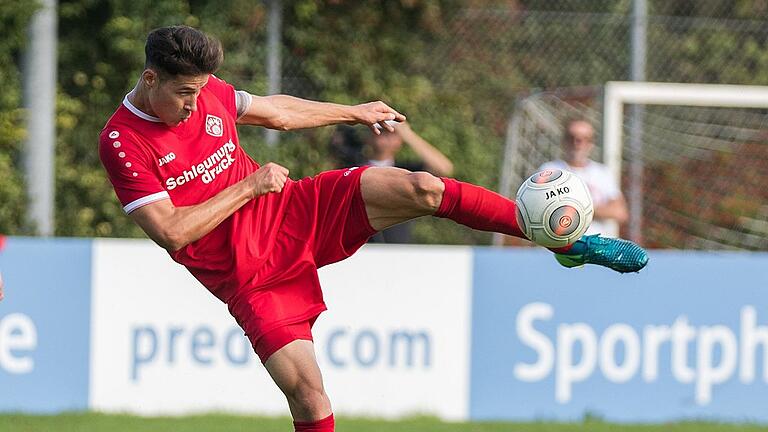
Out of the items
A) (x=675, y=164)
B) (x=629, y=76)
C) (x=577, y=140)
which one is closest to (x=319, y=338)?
(x=577, y=140)

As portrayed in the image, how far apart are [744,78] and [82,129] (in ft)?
21.6

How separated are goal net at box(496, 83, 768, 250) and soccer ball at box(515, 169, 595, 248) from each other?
6155mm

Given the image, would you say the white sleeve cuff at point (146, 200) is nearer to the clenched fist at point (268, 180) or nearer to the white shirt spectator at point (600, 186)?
the clenched fist at point (268, 180)

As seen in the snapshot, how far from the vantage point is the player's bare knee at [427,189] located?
6477 millimetres

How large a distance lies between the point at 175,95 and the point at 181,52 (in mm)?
230

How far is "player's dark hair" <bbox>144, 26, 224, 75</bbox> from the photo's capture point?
6129mm

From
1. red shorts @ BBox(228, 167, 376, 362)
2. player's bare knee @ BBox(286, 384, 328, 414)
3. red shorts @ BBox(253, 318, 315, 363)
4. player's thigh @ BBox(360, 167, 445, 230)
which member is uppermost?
player's thigh @ BBox(360, 167, 445, 230)

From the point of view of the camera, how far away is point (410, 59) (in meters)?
13.8

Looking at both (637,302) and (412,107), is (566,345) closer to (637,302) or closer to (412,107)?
(637,302)

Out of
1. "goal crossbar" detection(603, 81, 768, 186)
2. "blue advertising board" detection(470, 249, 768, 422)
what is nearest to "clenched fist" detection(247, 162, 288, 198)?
"blue advertising board" detection(470, 249, 768, 422)

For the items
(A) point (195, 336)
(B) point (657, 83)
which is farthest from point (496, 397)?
(B) point (657, 83)

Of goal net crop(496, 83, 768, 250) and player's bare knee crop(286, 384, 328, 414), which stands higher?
goal net crop(496, 83, 768, 250)

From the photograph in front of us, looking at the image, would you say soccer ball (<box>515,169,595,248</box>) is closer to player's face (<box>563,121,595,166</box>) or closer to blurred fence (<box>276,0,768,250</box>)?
player's face (<box>563,121,595,166</box>)

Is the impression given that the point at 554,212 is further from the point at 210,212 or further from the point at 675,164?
the point at 675,164
